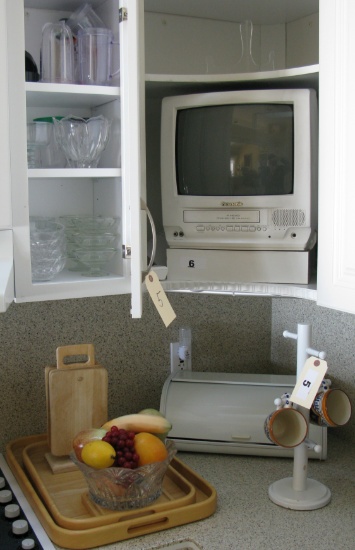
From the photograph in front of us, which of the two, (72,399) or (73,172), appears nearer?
(73,172)

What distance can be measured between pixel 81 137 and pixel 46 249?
268 millimetres

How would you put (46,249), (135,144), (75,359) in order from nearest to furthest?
(135,144), (46,249), (75,359)

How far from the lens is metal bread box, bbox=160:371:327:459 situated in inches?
68.3

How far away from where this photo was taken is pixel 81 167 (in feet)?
5.18

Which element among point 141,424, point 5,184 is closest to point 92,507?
point 141,424

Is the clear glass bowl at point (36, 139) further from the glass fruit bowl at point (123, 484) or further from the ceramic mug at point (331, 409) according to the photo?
the ceramic mug at point (331, 409)

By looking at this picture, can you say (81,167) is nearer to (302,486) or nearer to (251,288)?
(251,288)

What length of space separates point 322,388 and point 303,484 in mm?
223

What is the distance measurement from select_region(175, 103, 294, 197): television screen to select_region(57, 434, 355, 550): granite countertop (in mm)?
678

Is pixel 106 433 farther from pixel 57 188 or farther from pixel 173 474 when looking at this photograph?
pixel 57 188

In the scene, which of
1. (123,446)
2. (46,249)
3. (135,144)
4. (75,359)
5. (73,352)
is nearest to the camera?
(135,144)

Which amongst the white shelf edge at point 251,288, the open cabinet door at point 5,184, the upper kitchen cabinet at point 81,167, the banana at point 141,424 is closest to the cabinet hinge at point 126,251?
the upper kitchen cabinet at point 81,167

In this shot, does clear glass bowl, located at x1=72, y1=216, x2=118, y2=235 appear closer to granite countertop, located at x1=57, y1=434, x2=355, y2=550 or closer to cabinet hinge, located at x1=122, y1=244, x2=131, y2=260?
cabinet hinge, located at x1=122, y1=244, x2=131, y2=260

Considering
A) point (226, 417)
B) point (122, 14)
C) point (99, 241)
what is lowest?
point (226, 417)
